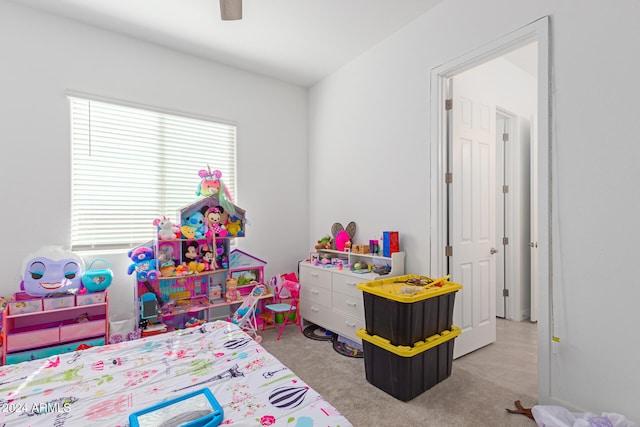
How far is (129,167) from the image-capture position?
3281 millimetres

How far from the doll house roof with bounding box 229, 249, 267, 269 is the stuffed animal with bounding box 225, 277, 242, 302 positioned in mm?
170

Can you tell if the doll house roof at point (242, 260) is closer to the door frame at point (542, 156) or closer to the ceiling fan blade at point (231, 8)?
the ceiling fan blade at point (231, 8)

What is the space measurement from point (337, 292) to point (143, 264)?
1.92 m

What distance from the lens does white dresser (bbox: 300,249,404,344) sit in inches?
120

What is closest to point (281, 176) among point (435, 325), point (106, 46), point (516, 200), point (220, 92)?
point (220, 92)

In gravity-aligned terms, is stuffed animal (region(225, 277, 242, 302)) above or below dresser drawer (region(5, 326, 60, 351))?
above

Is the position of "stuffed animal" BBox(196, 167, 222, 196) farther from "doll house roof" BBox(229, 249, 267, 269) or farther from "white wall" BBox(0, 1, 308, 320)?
"doll house roof" BBox(229, 249, 267, 269)

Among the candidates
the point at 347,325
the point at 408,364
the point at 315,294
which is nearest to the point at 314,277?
the point at 315,294

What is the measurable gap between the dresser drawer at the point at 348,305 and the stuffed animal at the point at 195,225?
1547 mm

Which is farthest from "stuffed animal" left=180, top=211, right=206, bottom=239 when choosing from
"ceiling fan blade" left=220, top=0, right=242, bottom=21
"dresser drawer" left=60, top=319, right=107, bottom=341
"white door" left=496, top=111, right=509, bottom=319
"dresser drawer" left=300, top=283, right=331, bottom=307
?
"white door" left=496, top=111, right=509, bottom=319

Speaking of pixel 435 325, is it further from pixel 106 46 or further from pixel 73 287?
pixel 106 46

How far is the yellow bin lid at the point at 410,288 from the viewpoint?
7.35ft

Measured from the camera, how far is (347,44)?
136 inches

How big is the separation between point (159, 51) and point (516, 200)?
4492 mm
